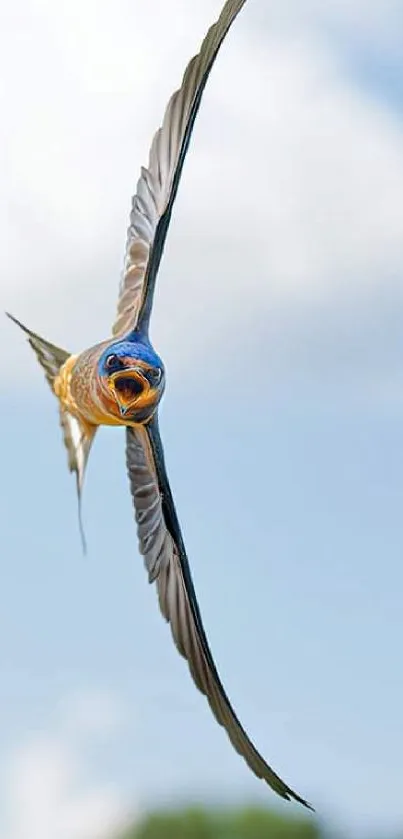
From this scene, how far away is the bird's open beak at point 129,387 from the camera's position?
5543 millimetres

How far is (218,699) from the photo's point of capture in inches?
230

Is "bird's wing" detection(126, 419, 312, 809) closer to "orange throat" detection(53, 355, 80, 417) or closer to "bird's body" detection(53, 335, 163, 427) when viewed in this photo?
"bird's body" detection(53, 335, 163, 427)

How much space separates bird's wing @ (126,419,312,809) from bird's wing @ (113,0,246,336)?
1.51 feet

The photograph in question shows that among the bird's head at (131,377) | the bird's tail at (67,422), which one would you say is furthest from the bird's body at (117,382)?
the bird's tail at (67,422)

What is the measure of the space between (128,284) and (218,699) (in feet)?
5.20

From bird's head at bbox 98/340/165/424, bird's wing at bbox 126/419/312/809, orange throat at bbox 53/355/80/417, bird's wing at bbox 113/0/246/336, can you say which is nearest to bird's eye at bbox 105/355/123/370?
bird's head at bbox 98/340/165/424

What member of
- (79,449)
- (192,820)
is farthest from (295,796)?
(192,820)

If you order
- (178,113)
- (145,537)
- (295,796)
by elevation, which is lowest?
(295,796)

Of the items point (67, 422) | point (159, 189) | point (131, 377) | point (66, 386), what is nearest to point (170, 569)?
point (67, 422)

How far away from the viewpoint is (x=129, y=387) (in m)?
5.58

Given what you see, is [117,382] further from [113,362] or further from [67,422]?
[67,422]

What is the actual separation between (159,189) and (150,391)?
3.07ft

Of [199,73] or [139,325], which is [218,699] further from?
[199,73]

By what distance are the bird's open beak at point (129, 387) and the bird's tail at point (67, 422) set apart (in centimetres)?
48
